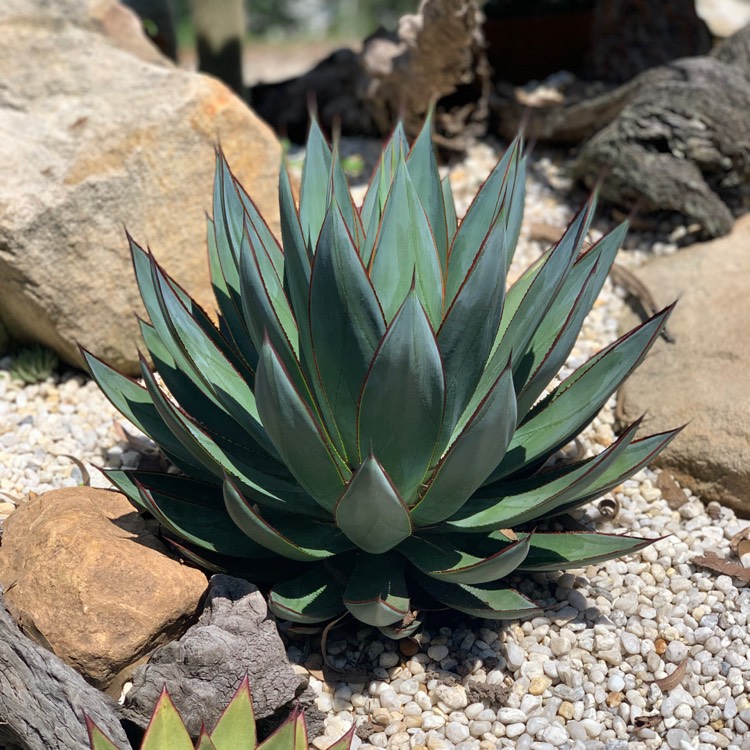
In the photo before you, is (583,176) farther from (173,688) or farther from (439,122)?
(173,688)

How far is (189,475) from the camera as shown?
7.77ft

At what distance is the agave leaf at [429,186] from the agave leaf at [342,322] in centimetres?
41

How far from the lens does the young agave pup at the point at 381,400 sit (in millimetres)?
1902

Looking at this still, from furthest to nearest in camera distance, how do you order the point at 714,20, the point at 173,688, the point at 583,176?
the point at 714,20
the point at 583,176
the point at 173,688

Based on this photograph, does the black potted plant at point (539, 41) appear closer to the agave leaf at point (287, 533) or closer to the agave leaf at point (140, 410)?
the agave leaf at point (140, 410)

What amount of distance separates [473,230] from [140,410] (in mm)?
964

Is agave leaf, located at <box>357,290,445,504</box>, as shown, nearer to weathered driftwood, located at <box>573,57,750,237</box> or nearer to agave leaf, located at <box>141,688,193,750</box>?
agave leaf, located at <box>141,688,193,750</box>

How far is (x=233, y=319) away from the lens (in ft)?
8.13

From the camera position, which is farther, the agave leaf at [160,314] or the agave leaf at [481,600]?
the agave leaf at [160,314]

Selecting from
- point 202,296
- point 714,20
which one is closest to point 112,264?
point 202,296

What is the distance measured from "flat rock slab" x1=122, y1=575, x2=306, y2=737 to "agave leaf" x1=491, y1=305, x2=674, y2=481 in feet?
2.20

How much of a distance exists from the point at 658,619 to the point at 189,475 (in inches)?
50.0

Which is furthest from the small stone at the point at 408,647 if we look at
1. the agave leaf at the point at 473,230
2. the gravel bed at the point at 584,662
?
the agave leaf at the point at 473,230

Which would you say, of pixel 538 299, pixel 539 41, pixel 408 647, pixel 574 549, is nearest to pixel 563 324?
pixel 538 299
